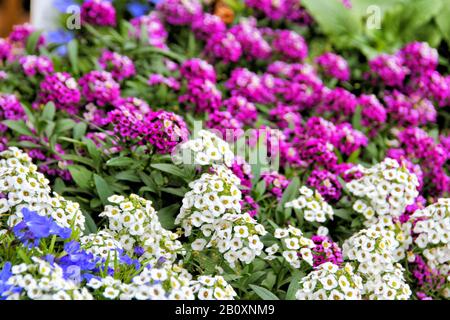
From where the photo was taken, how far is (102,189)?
234cm

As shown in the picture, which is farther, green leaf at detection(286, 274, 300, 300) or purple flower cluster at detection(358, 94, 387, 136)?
purple flower cluster at detection(358, 94, 387, 136)

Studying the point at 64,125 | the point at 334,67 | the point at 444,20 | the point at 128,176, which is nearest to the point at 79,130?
the point at 64,125

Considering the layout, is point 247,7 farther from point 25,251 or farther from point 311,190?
point 25,251

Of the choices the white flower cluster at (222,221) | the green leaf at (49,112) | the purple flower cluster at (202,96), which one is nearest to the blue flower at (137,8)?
the purple flower cluster at (202,96)

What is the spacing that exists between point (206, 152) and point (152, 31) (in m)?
1.49

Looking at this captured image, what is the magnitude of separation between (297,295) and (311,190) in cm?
57

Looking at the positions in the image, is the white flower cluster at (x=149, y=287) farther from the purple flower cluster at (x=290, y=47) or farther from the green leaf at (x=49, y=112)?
the purple flower cluster at (x=290, y=47)

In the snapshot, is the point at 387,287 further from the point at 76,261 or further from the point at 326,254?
the point at 76,261

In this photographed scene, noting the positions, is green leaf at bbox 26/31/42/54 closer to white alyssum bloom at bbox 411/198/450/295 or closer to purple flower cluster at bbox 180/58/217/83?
purple flower cluster at bbox 180/58/217/83

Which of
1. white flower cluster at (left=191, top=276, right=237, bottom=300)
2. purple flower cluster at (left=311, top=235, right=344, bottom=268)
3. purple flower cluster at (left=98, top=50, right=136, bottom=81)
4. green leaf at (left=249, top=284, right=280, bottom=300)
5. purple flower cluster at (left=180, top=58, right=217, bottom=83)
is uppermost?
purple flower cluster at (left=180, top=58, right=217, bottom=83)

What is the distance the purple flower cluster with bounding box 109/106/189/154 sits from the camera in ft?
7.47

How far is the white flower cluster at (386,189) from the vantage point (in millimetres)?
2342

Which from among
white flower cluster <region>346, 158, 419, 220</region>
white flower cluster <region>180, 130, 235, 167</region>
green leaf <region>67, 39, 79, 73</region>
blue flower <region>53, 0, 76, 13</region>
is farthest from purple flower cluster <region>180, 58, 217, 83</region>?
blue flower <region>53, 0, 76, 13</region>

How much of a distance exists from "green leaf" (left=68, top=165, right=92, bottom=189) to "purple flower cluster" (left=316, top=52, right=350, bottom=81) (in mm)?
1629
